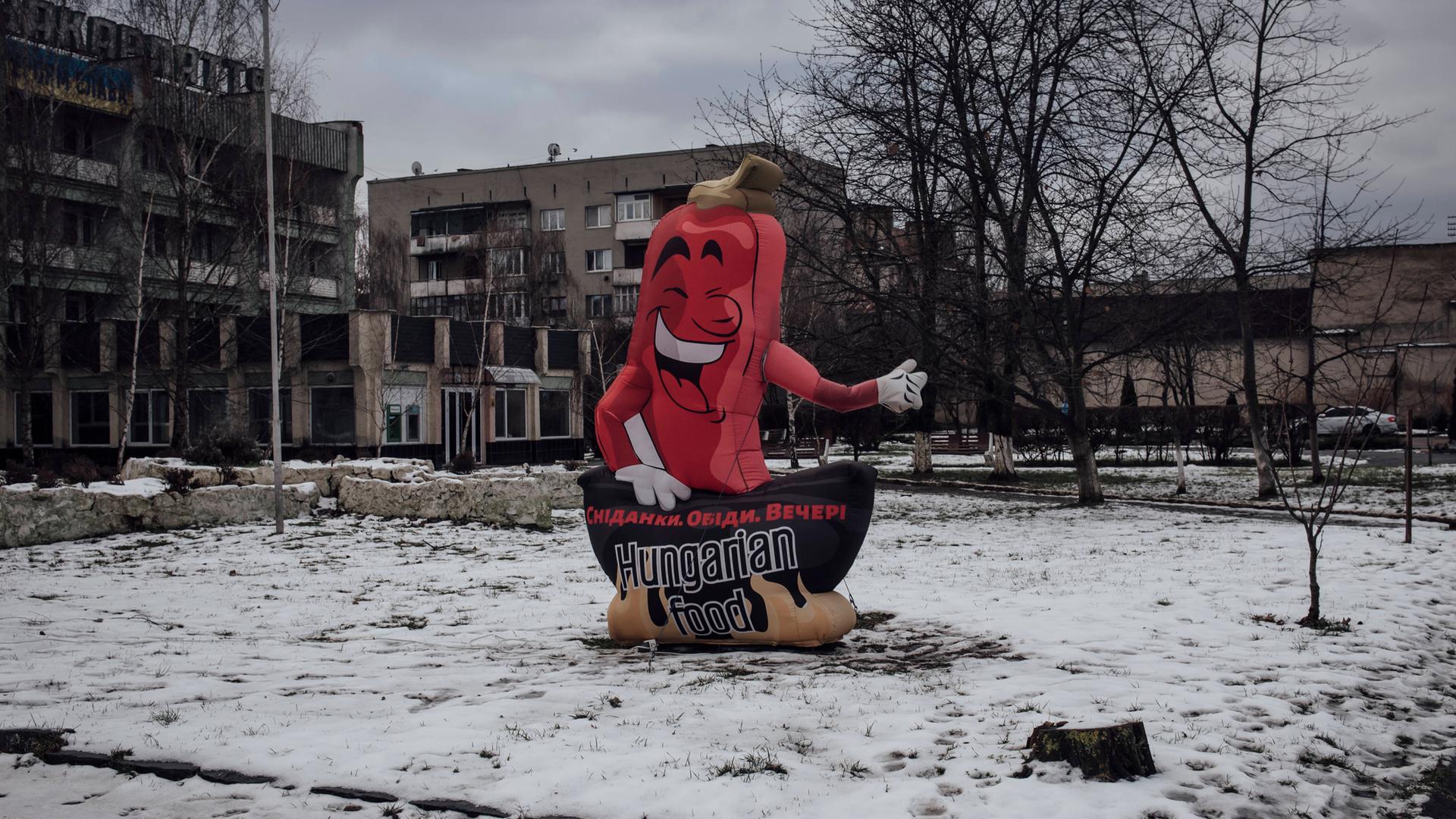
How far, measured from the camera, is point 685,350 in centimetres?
738

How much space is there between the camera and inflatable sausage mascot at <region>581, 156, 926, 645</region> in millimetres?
6922

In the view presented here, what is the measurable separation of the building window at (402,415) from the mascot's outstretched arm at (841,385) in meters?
23.6

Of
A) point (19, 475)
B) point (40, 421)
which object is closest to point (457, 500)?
point (19, 475)

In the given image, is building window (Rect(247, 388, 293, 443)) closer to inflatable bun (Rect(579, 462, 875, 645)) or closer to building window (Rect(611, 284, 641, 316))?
building window (Rect(611, 284, 641, 316))

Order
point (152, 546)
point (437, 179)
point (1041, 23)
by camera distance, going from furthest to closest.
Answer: point (437, 179)
point (1041, 23)
point (152, 546)

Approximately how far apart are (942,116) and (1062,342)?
418 cm

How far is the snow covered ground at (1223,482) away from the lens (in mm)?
16750

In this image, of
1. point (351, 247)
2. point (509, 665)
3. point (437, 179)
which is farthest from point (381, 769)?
point (437, 179)

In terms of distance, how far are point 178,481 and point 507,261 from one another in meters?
25.9

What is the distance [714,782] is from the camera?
4230 mm

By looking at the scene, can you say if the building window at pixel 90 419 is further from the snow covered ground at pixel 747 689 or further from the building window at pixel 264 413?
the snow covered ground at pixel 747 689

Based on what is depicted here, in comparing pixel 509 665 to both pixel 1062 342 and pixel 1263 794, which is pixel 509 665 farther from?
pixel 1062 342

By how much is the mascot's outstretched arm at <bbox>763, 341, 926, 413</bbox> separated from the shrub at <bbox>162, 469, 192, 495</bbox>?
1129cm

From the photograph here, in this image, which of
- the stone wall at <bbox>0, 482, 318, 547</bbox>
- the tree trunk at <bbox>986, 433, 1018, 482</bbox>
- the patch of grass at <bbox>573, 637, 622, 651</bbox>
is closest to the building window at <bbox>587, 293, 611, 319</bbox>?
the tree trunk at <bbox>986, 433, 1018, 482</bbox>
